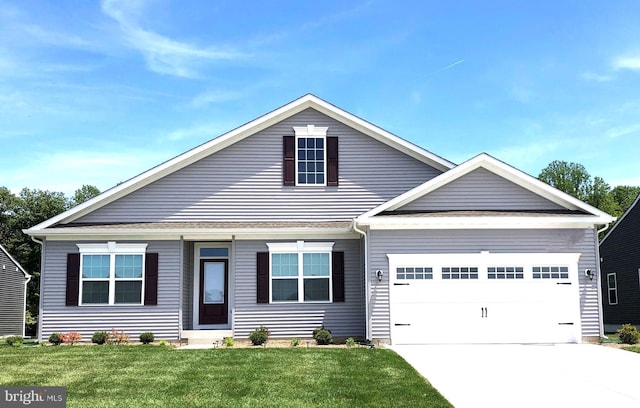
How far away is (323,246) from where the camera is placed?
19.4 meters

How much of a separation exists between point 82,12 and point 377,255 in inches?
417

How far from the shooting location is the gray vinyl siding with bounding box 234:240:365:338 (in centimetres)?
1908

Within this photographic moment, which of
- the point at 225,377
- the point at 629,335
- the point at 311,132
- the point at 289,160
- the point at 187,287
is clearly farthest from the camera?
the point at 311,132

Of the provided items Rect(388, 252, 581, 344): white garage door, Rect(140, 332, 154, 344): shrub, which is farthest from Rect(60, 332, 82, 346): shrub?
Rect(388, 252, 581, 344): white garage door

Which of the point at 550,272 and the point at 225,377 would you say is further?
the point at 550,272

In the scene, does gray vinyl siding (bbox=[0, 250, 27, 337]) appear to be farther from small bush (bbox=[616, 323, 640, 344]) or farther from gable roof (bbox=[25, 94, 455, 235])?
small bush (bbox=[616, 323, 640, 344])

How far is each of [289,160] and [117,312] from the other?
6510mm

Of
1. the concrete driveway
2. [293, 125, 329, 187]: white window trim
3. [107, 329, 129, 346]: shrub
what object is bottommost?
the concrete driveway

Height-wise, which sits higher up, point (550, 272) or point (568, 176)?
point (568, 176)

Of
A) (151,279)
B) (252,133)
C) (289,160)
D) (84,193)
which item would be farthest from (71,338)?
(84,193)

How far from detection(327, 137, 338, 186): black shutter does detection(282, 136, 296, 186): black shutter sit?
3.34 ft

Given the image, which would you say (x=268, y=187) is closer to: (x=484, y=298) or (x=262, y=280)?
(x=262, y=280)

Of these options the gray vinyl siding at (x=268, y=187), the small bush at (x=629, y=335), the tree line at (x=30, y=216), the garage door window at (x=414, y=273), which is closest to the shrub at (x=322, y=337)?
the garage door window at (x=414, y=273)

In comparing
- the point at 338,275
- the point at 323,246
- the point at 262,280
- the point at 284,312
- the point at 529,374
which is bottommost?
the point at 529,374
